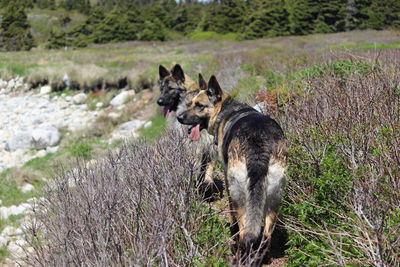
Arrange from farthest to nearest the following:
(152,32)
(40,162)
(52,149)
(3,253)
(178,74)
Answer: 1. (152,32)
2. (52,149)
3. (40,162)
4. (178,74)
5. (3,253)

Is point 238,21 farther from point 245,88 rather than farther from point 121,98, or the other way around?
point 245,88

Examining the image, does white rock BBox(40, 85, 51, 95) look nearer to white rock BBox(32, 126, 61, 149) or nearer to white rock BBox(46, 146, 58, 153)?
white rock BBox(32, 126, 61, 149)

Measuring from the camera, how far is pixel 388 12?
1859 inches

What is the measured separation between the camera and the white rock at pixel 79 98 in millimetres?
19922

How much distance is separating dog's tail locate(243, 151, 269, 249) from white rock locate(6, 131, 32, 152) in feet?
42.0

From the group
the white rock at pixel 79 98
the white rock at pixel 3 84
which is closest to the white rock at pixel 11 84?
the white rock at pixel 3 84

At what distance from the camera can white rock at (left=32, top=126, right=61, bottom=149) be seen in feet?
46.6

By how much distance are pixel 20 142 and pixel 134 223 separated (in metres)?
12.8

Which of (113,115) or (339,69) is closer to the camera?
(339,69)

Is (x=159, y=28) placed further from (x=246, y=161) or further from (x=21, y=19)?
(x=246, y=161)

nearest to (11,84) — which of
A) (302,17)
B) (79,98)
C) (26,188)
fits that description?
(79,98)

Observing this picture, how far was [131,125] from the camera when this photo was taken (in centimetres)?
1495

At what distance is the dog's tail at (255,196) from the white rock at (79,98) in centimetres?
1796

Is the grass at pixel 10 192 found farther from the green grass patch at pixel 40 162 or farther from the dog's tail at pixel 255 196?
the dog's tail at pixel 255 196
